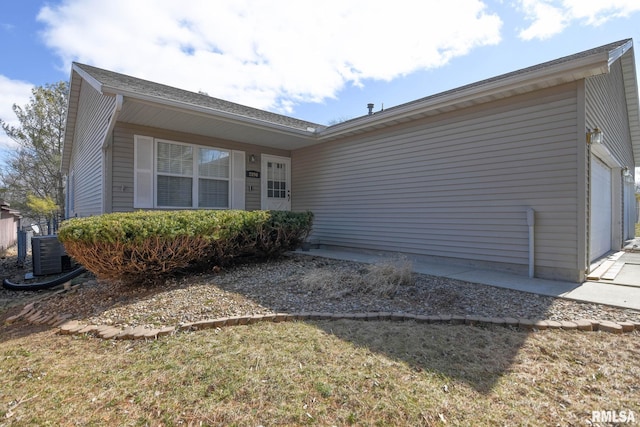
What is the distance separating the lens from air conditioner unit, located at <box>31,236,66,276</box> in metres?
6.13

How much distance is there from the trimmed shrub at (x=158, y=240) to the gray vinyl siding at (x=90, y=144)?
105 inches

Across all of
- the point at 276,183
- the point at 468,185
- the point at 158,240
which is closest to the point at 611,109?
the point at 468,185

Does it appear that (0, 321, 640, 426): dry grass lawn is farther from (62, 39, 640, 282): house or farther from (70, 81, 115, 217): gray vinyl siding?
(70, 81, 115, 217): gray vinyl siding

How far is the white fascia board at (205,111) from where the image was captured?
505 centimetres

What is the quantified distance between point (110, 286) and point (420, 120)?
5.99 metres

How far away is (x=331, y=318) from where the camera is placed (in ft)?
10.9

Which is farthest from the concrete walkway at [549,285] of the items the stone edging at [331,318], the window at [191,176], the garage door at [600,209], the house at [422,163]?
the window at [191,176]

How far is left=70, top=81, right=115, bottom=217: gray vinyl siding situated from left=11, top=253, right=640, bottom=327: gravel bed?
2.88 meters

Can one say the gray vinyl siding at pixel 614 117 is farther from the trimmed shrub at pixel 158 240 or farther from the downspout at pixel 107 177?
the downspout at pixel 107 177

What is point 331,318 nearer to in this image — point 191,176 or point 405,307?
point 405,307

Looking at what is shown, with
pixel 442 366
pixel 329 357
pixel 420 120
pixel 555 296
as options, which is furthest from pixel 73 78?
pixel 555 296

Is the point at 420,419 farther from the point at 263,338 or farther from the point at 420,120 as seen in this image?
the point at 420,120

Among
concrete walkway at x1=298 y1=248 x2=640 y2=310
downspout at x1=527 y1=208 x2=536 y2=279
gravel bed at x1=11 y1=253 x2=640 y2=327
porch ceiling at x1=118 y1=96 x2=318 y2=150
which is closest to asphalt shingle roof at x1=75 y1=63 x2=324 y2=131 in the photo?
porch ceiling at x1=118 y1=96 x2=318 y2=150

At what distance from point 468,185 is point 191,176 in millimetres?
5654
